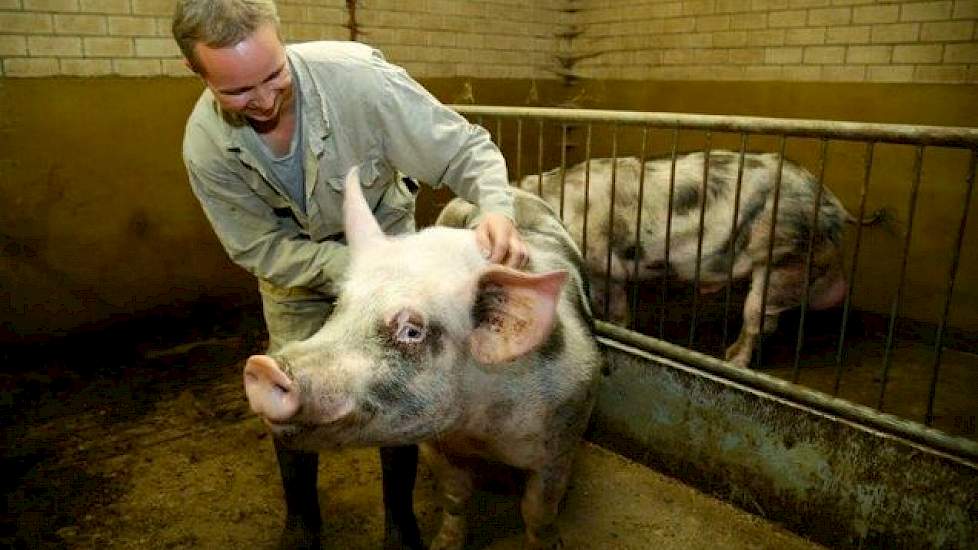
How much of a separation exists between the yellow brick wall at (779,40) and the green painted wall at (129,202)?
0.75 feet

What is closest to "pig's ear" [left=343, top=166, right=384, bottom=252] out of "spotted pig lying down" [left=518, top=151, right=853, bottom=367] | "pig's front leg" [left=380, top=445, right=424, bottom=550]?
"pig's front leg" [left=380, top=445, right=424, bottom=550]

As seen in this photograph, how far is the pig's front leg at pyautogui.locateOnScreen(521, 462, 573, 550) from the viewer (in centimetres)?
267

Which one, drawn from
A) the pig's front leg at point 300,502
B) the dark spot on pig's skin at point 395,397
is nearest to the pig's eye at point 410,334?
the dark spot on pig's skin at point 395,397

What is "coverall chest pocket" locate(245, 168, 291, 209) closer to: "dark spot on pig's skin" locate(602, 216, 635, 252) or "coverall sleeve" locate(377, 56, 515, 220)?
"coverall sleeve" locate(377, 56, 515, 220)

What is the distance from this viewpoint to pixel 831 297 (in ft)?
17.2

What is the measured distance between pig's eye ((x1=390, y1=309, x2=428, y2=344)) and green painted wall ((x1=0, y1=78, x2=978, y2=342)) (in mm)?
4296

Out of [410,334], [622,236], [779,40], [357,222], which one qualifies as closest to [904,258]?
[410,334]

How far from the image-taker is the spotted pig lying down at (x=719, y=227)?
4.79m

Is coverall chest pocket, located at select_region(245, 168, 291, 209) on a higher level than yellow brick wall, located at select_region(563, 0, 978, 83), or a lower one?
lower

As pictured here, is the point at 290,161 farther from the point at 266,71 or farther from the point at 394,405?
the point at 394,405

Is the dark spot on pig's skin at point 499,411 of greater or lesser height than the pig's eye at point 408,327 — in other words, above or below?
below

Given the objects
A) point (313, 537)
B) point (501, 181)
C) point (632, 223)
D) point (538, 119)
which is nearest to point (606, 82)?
point (632, 223)

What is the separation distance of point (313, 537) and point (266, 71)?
1.96 m

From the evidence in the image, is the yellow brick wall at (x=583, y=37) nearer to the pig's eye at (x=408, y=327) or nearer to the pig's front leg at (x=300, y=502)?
the pig's front leg at (x=300, y=502)
